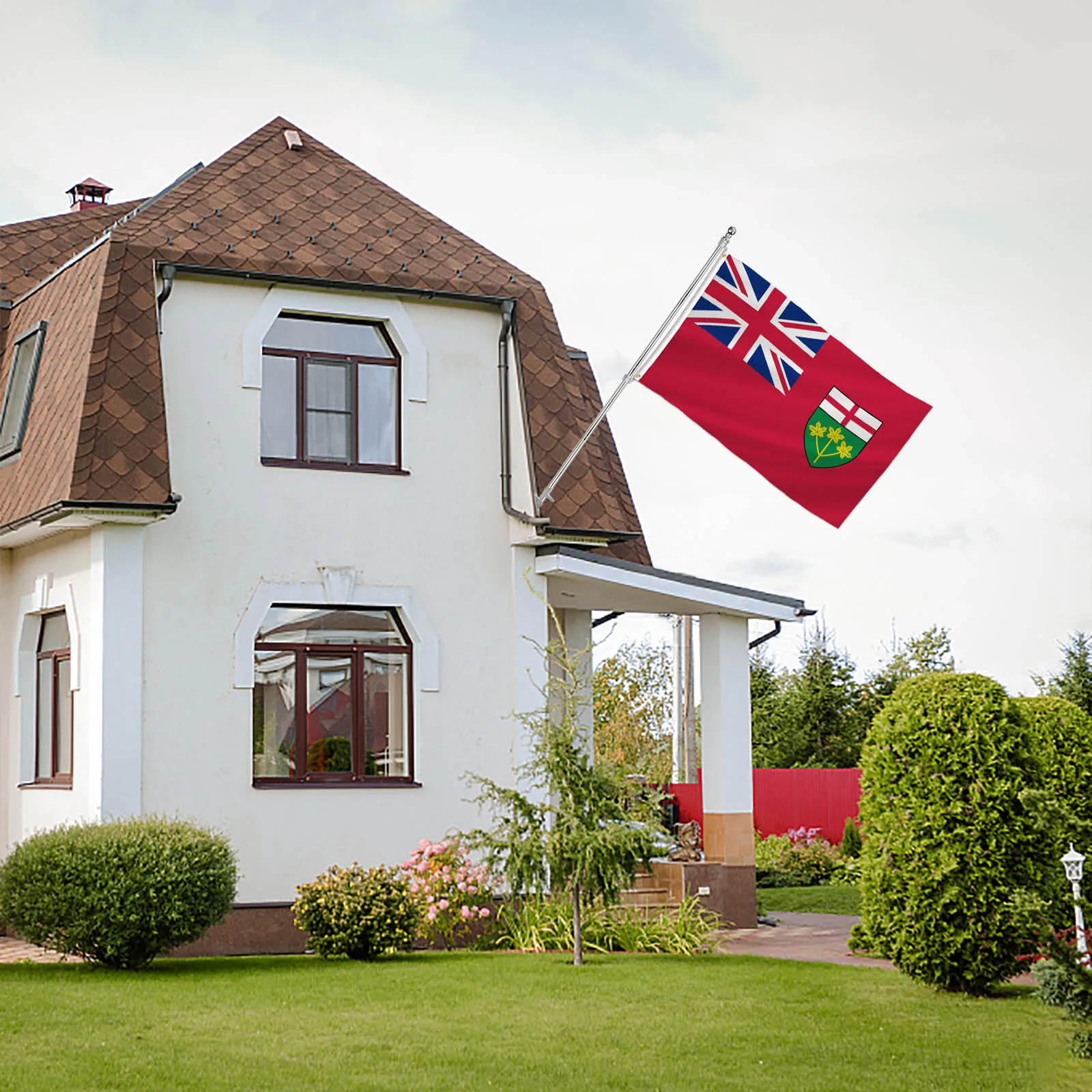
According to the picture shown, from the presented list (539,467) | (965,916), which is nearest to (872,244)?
(539,467)

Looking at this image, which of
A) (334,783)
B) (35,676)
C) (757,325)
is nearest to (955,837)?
(757,325)

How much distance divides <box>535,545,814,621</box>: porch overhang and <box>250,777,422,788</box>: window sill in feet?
8.79

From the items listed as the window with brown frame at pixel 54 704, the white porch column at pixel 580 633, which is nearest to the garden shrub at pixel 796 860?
the white porch column at pixel 580 633

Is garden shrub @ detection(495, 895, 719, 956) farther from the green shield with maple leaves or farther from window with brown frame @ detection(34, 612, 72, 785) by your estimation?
window with brown frame @ detection(34, 612, 72, 785)

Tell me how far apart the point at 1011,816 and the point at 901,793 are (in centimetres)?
85

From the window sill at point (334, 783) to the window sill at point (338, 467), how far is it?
10.4ft

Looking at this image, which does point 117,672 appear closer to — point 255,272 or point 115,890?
point 115,890

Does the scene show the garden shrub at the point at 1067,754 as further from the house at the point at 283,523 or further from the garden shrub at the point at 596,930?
the house at the point at 283,523

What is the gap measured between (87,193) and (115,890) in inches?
529

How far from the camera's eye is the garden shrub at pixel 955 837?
11281 millimetres

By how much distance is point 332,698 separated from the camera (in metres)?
15.6

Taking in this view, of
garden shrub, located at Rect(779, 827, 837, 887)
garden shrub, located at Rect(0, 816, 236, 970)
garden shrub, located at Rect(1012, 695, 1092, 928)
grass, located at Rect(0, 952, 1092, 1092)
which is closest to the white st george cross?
garden shrub, located at Rect(1012, 695, 1092, 928)

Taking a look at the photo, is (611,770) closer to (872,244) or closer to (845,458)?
(845,458)

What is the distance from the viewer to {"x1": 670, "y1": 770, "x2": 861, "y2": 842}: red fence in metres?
31.0
